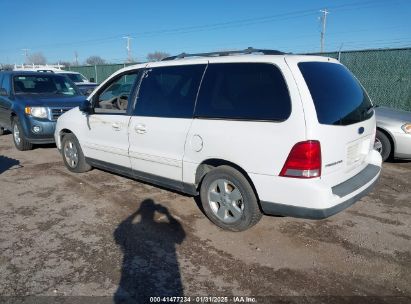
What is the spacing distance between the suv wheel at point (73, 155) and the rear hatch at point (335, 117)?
3912 mm

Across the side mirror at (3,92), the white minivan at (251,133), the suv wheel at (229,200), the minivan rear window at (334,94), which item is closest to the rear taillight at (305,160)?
the white minivan at (251,133)

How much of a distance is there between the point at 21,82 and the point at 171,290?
722cm

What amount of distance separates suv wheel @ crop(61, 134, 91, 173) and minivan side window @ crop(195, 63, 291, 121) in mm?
2771

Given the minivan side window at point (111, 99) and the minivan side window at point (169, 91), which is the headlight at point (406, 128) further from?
the minivan side window at point (111, 99)

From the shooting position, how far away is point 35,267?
3236 millimetres

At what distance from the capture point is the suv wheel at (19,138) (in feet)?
25.1

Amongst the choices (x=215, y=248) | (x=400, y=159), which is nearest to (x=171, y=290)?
(x=215, y=248)

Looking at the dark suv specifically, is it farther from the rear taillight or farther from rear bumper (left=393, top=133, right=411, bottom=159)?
rear bumper (left=393, top=133, right=411, bottom=159)

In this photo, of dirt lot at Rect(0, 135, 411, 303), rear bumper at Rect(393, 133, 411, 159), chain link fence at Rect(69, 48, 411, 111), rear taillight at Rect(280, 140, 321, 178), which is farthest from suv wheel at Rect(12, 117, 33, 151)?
chain link fence at Rect(69, 48, 411, 111)

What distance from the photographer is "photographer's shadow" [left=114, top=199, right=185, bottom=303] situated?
2.89m

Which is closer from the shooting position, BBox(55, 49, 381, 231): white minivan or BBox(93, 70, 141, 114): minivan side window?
BBox(55, 49, 381, 231): white minivan

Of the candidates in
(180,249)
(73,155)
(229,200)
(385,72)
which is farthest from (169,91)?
(385,72)

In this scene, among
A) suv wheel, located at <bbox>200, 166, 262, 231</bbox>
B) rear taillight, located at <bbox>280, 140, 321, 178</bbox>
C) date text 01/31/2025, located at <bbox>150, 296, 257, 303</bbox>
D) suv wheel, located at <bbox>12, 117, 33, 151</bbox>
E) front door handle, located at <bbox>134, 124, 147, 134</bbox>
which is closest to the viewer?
date text 01/31/2025, located at <bbox>150, 296, 257, 303</bbox>

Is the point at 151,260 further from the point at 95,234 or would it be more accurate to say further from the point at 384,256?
the point at 384,256
